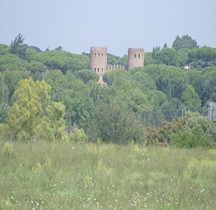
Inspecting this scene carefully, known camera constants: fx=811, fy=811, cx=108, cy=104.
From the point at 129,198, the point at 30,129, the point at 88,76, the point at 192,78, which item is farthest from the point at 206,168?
the point at 88,76

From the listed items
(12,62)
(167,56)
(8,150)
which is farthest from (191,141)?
(167,56)

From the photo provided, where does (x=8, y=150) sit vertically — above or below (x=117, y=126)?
above

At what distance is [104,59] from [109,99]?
43.4 meters

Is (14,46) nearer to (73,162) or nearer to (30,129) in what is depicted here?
(30,129)

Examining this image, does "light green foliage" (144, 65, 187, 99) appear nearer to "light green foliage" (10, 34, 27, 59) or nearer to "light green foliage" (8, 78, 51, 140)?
"light green foliage" (10, 34, 27, 59)

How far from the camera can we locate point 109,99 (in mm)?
60594

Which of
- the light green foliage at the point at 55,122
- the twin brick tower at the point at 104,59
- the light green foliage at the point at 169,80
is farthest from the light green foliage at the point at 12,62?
the light green foliage at the point at 55,122

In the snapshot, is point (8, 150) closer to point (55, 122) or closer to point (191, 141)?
point (191, 141)

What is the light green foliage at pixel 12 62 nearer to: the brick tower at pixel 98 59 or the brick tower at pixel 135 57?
the brick tower at pixel 98 59

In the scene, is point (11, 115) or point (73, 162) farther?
point (11, 115)

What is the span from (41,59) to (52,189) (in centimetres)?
8345

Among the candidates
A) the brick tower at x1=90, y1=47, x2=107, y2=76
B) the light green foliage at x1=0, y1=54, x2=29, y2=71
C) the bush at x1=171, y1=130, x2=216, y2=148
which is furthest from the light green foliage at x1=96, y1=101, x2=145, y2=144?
the brick tower at x1=90, y1=47, x2=107, y2=76

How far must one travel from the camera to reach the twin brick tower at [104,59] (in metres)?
102

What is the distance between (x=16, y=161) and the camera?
1316 cm
